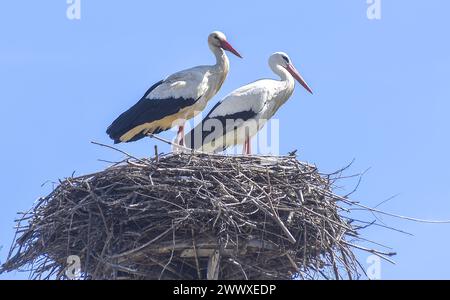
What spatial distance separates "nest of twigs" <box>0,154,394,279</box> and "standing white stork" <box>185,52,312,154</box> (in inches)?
67.1

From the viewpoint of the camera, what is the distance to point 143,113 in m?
12.8

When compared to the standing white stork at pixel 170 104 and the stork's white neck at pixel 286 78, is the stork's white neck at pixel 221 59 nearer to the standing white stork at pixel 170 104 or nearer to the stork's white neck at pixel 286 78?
the standing white stork at pixel 170 104

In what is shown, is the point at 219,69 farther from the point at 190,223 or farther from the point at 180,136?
the point at 190,223

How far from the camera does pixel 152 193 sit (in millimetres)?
10750

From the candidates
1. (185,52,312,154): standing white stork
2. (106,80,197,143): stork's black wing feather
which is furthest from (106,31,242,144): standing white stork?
(185,52,312,154): standing white stork

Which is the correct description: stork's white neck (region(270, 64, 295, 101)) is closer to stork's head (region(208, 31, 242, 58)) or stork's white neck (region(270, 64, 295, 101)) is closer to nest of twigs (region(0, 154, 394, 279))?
stork's head (region(208, 31, 242, 58))

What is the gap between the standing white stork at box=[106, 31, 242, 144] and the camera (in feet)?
41.9

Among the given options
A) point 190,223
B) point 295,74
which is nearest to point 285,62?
point 295,74

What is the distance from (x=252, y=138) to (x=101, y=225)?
2795mm
